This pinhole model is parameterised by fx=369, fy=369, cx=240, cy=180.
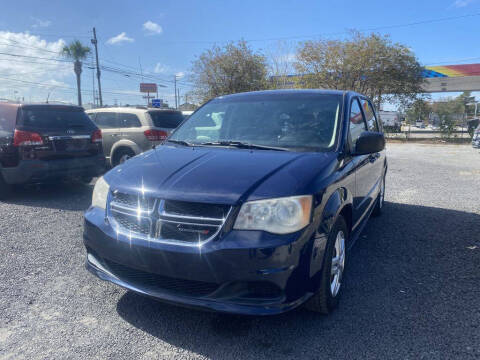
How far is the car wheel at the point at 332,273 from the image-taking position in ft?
8.36

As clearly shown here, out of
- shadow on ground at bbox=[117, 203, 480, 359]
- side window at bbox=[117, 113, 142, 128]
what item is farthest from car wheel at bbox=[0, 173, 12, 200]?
shadow on ground at bbox=[117, 203, 480, 359]

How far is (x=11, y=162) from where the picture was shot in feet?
19.4

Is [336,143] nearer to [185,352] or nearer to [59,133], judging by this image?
[185,352]

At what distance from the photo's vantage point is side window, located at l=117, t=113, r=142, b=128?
28.1 ft

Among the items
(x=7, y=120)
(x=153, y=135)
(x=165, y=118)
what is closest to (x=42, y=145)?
(x=7, y=120)

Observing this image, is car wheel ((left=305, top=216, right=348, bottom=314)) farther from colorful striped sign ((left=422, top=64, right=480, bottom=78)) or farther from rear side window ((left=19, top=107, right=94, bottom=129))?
colorful striped sign ((left=422, top=64, right=480, bottom=78))

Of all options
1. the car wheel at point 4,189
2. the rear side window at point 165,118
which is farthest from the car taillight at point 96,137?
the rear side window at point 165,118

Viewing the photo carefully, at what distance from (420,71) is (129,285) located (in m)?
26.2

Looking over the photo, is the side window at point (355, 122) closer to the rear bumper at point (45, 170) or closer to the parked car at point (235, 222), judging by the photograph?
the parked car at point (235, 222)

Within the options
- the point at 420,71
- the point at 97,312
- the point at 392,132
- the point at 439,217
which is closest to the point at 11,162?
the point at 97,312

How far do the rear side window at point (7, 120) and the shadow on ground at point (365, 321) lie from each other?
438 cm

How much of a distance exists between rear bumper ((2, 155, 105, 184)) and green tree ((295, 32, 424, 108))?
65.5ft

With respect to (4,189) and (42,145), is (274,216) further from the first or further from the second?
(4,189)

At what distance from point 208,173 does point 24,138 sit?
4.66 metres
